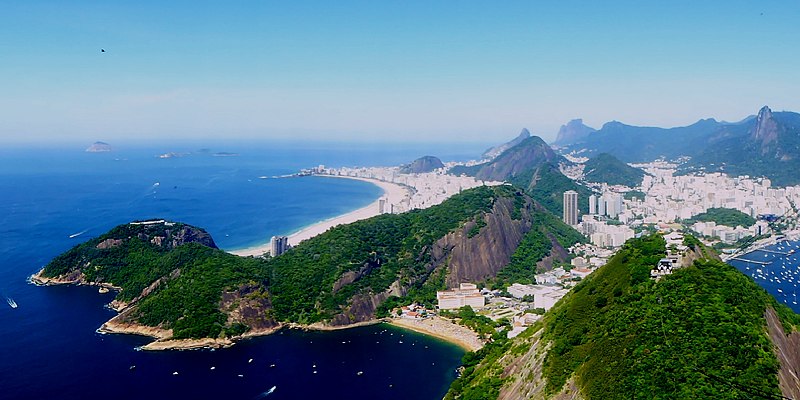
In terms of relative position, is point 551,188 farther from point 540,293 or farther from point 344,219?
point 540,293

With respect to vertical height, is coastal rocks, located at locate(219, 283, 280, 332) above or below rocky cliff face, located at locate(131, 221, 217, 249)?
below

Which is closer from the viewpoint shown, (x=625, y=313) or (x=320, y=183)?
(x=625, y=313)

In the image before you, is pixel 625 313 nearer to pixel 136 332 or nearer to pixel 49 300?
pixel 136 332

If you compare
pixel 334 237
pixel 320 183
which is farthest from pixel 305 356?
pixel 320 183

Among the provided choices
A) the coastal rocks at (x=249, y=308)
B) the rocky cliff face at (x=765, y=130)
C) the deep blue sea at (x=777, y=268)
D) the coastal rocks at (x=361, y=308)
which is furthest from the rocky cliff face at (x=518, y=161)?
the coastal rocks at (x=249, y=308)

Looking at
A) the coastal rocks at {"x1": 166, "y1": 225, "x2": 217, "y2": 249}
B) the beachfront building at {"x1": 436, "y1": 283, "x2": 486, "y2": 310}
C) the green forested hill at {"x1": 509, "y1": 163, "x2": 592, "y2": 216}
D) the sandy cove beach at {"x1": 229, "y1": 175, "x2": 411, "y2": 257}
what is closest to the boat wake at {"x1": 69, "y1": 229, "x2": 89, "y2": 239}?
the sandy cove beach at {"x1": 229, "y1": 175, "x2": 411, "y2": 257}

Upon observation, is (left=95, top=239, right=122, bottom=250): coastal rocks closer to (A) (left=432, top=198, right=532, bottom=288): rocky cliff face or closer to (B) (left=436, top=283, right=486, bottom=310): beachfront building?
(A) (left=432, top=198, right=532, bottom=288): rocky cliff face

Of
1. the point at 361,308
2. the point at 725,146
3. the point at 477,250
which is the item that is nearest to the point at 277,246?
the point at 361,308
